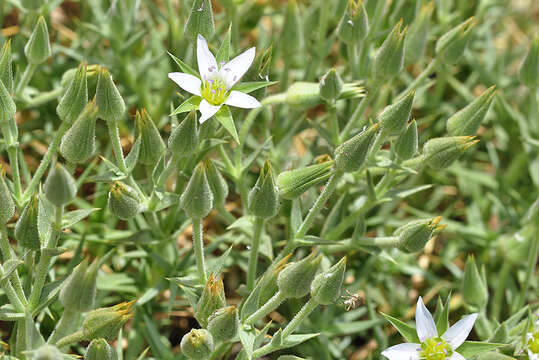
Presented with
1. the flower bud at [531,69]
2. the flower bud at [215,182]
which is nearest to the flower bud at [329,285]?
the flower bud at [215,182]

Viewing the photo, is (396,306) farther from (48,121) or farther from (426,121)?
(48,121)

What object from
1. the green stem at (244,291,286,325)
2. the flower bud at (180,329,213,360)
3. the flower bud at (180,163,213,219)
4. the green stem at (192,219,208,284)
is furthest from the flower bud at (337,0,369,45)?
the flower bud at (180,329,213,360)

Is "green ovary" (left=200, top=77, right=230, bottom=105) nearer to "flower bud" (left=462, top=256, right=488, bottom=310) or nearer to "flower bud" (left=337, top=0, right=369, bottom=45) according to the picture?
"flower bud" (left=337, top=0, right=369, bottom=45)

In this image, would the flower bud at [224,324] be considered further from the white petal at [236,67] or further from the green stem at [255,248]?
the white petal at [236,67]

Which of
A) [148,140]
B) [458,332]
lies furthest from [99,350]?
[458,332]

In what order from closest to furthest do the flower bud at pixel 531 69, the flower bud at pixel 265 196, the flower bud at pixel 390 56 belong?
the flower bud at pixel 265 196
the flower bud at pixel 390 56
the flower bud at pixel 531 69

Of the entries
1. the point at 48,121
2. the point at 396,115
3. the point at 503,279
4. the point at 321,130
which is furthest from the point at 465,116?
the point at 48,121
